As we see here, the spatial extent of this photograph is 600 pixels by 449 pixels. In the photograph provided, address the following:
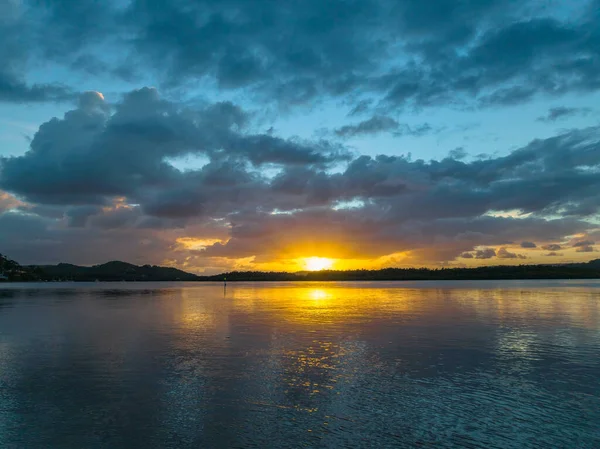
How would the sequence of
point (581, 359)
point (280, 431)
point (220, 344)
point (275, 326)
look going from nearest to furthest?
point (280, 431) → point (581, 359) → point (220, 344) → point (275, 326)

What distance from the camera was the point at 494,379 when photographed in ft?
82.4

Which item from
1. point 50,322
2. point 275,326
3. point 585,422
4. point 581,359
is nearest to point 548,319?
point 581,359

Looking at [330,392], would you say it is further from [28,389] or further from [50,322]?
[50,322]

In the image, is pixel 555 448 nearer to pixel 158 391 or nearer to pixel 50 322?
pixel 158 391

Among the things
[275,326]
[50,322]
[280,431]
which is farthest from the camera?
[50,322]

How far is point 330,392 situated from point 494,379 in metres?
10.1

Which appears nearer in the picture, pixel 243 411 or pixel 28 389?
pixel 243 411

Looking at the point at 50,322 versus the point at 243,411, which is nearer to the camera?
the point at 243,411

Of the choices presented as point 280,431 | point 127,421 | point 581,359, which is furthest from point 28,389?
point 581,359

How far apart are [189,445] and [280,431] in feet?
11.5

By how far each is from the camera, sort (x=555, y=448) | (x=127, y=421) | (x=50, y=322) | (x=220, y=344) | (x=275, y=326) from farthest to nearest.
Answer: (x=50, y=322)
(x=275, y=326)
(x=220, y=344)
(x=127, y=421)
(x=555, y=448)

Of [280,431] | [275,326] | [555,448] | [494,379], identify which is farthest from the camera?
[275,326]

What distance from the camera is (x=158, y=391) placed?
22.7m

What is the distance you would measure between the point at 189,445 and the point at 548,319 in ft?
176
